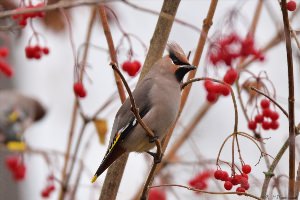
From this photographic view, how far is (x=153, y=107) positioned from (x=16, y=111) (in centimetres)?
258

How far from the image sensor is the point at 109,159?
9.42ft

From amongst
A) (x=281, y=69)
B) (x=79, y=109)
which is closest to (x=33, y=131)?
(x=281, y=69)

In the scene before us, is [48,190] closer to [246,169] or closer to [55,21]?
[246,169]

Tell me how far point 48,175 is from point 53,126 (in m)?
4.40

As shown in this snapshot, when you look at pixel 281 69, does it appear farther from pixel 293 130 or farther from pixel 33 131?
pixel 293 130

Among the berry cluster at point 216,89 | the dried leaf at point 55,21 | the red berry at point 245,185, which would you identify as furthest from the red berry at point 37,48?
the dried leaf at point 55,21

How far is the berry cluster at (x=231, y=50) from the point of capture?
3.08 meters

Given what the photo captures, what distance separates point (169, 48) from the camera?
317 centimetres

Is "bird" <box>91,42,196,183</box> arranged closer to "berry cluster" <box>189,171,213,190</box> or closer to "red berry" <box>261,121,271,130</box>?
"red berry" <box>261,121,271,130</box>

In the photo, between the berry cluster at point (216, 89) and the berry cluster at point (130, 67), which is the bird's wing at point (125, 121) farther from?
the berry cluster at point (216, 89)

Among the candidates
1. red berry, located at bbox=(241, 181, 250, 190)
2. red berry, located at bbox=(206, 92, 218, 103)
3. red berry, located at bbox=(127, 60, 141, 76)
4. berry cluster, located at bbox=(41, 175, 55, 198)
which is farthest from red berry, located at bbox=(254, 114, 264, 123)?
berry cluster, located at bbox=(41, 175, 55, 198)

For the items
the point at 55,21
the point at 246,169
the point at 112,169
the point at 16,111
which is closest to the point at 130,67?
the point at 112,169

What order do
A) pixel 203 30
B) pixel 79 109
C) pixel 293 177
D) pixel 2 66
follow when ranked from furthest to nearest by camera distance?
pixel 2 66
pixel 79 109
pixel 203 30
pixel 293 177

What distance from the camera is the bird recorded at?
2.98m
